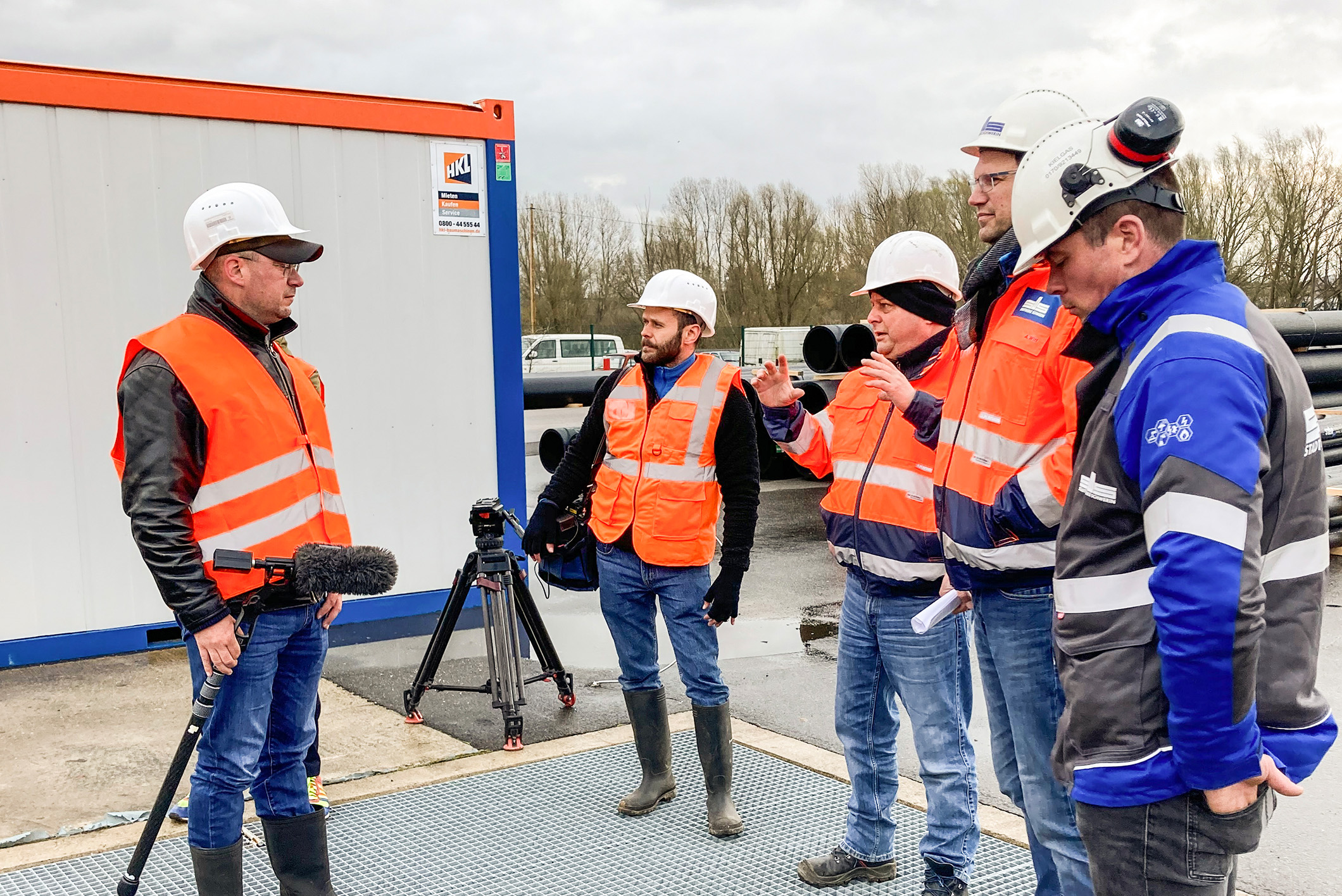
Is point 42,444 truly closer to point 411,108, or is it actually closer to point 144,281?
point 144,281

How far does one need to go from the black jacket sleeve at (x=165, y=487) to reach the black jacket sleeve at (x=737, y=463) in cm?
188

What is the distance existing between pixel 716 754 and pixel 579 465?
50.1 inches

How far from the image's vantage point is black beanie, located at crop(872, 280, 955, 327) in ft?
11.7

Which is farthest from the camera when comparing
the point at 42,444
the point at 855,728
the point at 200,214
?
the point at 42,444

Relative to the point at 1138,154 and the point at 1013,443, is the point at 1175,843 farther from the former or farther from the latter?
the point at 1138,154

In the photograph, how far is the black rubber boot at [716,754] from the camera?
4145 mm

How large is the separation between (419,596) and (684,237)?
49641 millimetres

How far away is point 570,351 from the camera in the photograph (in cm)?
3819

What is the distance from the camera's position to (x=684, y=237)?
55.3 m

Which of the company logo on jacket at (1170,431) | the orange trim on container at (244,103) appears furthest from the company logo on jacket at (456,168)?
the company logo on jacket at (1170,431)

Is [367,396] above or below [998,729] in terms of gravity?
above

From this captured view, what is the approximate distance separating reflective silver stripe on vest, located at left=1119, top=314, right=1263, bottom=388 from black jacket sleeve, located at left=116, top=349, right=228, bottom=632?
2.33m

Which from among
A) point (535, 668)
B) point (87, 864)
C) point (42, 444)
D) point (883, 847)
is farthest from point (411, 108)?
point (883, 847)

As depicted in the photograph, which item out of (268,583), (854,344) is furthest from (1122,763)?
(854,344)
